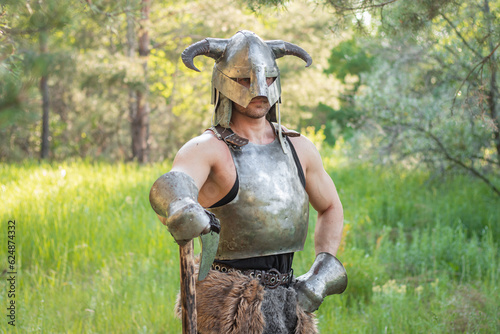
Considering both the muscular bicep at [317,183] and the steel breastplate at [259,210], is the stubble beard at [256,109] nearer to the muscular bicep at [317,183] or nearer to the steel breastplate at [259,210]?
the steel breastplate at [259,210]

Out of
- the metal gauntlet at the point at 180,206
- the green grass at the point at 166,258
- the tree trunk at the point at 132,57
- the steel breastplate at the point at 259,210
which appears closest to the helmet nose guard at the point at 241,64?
the steel breastplate at the point at 259,210

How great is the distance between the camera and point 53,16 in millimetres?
2213

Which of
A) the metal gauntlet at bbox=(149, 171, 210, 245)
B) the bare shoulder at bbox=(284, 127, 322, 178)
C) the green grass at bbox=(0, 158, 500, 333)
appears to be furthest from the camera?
the green grass at bbox=(0, 158, 500, 333)

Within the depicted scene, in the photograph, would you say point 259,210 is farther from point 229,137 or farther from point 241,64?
point 241,64

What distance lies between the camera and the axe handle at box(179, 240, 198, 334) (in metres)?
1.85

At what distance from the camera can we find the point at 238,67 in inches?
87.9

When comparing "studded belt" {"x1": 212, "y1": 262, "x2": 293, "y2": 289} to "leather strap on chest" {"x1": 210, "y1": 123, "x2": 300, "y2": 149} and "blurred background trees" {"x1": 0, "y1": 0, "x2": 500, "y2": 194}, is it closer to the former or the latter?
"leather strap on chest" {"x1": 210, "y1": 123, "x2": 300, "y2": 149}

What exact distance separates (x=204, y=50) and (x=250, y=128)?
387 mm

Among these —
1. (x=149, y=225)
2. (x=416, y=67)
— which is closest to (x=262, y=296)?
(x=149, y=225)

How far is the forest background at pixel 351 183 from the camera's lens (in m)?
3.36

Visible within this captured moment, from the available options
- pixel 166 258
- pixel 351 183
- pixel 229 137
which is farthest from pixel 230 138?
pixel 351 183

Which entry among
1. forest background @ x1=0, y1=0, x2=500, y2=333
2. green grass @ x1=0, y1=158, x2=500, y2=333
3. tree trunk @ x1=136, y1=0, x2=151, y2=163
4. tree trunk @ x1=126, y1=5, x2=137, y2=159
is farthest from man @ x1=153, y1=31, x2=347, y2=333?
tree trunk @ x1=136, y1=0, x2=151, y2=163

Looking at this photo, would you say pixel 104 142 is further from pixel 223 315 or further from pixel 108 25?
pixel 223 315

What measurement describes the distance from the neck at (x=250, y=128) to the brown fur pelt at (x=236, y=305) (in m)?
0.59
